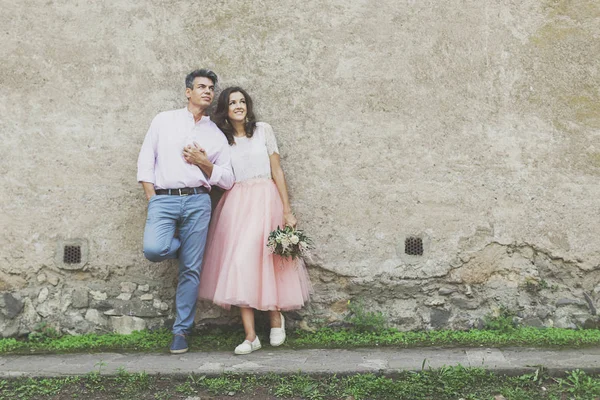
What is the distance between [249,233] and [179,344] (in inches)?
39.9

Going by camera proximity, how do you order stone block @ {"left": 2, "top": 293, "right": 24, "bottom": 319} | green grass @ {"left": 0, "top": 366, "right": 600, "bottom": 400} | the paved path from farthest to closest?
stone block @ {"left": 2, "top": 293, "right": 24, "bottom": 319} < the paved path < green grass @ {"left": 0, "top": 366, "right": 600, "bottom": 400}

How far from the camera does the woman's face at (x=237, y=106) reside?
16.4 feet

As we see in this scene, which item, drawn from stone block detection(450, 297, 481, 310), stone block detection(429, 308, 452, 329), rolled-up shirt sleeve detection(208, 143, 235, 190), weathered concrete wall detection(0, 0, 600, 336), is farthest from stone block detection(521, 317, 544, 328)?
rolled-up shirt sleeve detection(208, 143, 235, 190)

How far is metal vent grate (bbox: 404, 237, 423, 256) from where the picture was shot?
5.13 meters

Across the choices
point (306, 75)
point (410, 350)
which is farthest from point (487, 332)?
point (306, 75)

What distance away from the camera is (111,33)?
17.0 feet

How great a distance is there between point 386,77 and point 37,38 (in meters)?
2.92

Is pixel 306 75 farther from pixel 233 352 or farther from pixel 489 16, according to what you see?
pixel 233 352

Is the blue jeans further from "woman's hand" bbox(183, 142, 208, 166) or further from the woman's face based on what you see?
the woman's face

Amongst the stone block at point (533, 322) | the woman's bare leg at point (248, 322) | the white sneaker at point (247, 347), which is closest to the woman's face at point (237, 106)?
the woman's bare leg at point (248, 322)

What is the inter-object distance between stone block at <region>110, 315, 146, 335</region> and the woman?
60 cm

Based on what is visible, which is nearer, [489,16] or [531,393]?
[531,393]

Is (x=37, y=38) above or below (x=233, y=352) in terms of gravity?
above

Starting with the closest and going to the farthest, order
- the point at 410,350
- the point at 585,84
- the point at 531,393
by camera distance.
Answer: the point at 531,393 → the point at 410,350 → the point at 585,84
